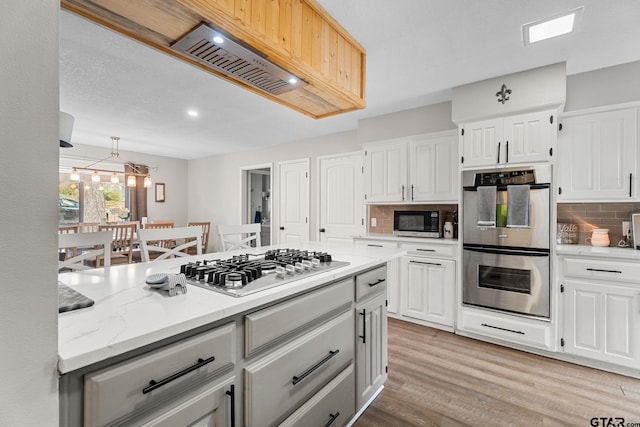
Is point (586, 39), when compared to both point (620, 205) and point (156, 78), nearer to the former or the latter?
point (620, 205)

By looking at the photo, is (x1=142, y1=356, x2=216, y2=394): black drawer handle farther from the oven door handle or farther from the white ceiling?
the oven door handle

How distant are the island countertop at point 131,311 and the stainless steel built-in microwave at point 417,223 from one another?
2310mm

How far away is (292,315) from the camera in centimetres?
129

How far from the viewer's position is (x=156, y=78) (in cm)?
287

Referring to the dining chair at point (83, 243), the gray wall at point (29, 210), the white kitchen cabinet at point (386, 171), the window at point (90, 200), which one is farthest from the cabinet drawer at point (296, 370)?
the window at point (90, 200)

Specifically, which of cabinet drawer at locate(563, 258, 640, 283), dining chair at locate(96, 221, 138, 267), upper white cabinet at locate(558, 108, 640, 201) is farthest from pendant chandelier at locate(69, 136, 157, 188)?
cabinet drawer at locate(563, 258, 640, 283)

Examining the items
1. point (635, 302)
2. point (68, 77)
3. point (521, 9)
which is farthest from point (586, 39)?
point (68, 77)

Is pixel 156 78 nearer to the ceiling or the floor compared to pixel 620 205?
nearer to the ceiling

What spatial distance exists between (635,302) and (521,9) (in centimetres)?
231

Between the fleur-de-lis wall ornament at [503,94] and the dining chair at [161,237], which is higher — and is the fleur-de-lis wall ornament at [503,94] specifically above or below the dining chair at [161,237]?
above

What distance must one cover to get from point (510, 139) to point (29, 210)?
3.29 m

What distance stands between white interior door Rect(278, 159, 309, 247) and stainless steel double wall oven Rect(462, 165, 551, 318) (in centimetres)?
279

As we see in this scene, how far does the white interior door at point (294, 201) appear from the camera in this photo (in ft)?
17.2

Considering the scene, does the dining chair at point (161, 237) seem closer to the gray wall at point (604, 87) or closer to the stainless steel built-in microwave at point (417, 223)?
the stainless steel built-in microwave at point (417, 223)
